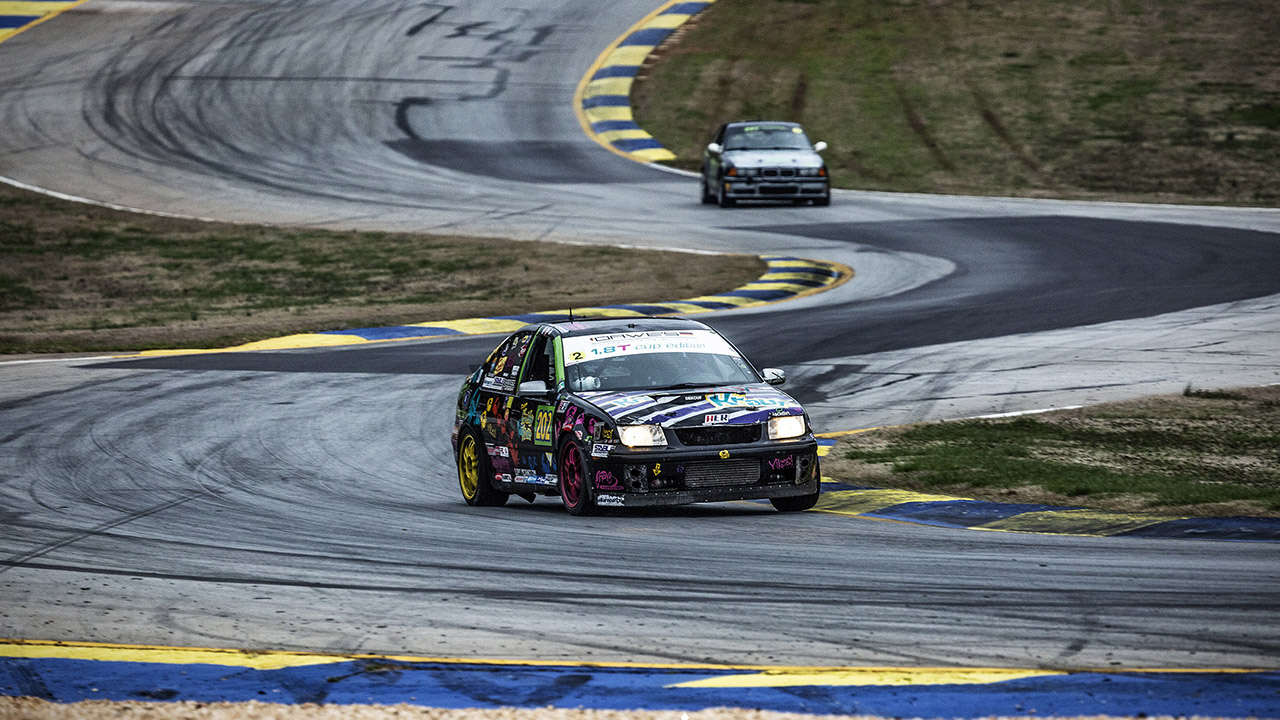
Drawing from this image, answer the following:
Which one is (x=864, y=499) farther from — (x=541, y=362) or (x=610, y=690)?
(x=610, y=690)

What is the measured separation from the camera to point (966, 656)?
625 cm

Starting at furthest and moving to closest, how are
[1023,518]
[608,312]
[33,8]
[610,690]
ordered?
[33,8] < [608,312] < [1023,518] < [610,690]

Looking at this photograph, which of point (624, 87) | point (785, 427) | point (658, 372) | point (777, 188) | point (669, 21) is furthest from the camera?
point (669, 21)

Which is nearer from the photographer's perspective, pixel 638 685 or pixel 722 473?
pixel 638 685

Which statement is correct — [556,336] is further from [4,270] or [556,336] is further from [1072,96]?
[1072,96]

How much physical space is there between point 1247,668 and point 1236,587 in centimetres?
147

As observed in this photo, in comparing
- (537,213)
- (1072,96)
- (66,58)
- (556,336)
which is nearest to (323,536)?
(556,336)

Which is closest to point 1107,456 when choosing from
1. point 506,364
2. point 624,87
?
point 506,364

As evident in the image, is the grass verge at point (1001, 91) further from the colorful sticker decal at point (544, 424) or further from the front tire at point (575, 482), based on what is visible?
the front tire at point (575, 482)

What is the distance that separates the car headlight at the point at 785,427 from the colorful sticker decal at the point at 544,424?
4.80 feet

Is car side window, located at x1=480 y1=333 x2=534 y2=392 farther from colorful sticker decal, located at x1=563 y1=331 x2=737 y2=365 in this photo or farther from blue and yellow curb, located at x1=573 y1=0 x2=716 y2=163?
blue and yellow curb, located at x1=573 y1=0 x2=716 y2=163

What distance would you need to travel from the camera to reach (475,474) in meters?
11.6

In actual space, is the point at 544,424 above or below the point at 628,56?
below

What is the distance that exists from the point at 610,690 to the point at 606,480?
4239mm
